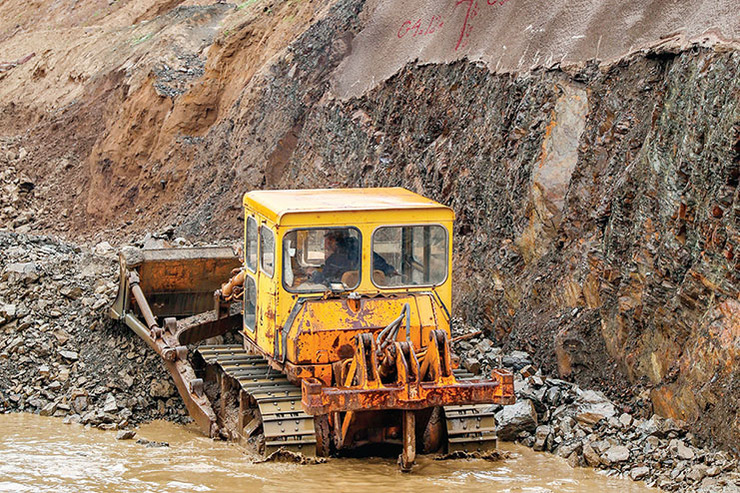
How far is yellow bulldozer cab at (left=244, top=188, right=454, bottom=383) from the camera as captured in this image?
9578 mm

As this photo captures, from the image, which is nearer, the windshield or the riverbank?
the riverbank

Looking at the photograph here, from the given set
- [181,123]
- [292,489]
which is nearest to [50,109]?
[181,123]

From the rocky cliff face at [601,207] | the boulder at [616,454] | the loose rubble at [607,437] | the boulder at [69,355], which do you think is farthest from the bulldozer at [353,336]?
the boulder at [69,355]

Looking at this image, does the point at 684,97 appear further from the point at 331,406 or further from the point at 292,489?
the point at 292,489

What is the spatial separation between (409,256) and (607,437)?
2.51m

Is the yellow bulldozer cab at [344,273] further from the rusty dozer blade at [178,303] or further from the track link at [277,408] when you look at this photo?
the rusty dozer blade at [178,303]

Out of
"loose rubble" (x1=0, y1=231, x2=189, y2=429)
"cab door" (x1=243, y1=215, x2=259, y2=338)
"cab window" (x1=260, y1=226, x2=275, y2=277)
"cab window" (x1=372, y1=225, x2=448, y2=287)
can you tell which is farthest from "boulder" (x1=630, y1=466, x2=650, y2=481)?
"loose rubble" (x1=0, y1=231, x2=189, y2=429)

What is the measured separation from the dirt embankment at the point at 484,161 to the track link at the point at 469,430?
1704mm

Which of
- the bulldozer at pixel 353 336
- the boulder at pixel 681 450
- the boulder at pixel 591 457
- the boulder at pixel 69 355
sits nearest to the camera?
the bulldozer at pixel 353 336

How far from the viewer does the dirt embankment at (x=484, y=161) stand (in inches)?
395

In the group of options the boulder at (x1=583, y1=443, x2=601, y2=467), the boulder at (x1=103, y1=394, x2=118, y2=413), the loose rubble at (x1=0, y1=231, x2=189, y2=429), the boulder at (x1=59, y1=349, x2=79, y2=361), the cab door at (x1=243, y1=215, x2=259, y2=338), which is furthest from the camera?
the boulder at (x1=59, y1=349, x2=79, y2=361)

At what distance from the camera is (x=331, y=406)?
28.9ft

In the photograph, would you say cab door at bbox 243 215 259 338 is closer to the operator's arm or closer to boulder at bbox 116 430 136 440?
the operator's arm

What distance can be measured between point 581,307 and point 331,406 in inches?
158
